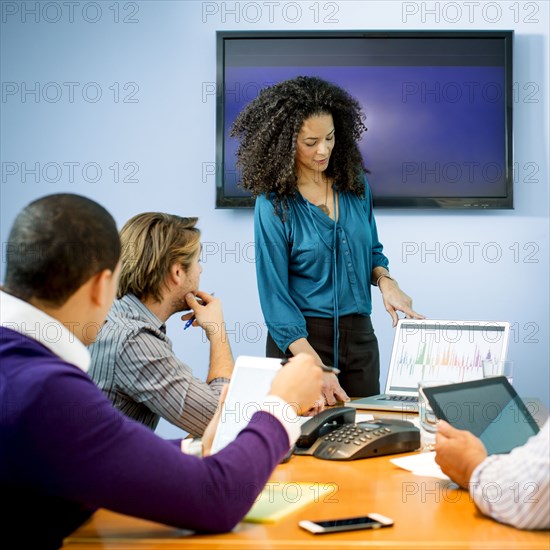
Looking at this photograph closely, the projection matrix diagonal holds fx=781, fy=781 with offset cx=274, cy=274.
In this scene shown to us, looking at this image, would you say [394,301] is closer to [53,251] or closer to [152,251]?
[152,251]

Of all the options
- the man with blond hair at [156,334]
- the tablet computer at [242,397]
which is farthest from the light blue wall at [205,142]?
the tablet computer at [242,397]

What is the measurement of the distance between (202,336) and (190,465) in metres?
2.52

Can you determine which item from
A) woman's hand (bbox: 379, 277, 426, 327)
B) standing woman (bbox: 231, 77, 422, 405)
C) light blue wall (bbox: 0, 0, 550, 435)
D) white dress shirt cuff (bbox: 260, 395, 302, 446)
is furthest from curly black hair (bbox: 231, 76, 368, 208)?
white dress shirt cuff (bbox: 260, 395, 302, 446)

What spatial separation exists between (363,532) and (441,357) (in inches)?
45.9

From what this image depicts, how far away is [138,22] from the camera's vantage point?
3.51m

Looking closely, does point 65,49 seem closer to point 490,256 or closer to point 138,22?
point 138,22

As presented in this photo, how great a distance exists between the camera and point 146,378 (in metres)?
1.74

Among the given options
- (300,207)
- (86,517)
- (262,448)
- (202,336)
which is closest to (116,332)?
(86,517)

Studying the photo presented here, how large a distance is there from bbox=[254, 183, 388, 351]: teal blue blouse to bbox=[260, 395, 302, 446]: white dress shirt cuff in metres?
1.18

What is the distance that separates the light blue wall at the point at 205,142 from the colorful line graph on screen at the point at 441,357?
3.64 feet

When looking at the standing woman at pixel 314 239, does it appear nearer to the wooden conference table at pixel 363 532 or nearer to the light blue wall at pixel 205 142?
the light blue wall at pixel 205 142

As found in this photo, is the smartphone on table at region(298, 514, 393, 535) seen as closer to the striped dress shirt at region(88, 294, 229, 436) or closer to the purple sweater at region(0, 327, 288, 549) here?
the purple sweater at region(0, 327, 288, 549)

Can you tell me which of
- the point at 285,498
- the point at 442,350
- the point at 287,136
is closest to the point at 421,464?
the point at 285,498

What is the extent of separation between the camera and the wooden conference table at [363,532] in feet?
3.63
